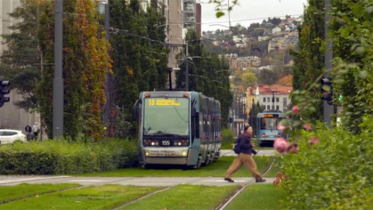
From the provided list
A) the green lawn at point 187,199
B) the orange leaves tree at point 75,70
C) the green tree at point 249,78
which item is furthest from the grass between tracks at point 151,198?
the green tree at point 249,78

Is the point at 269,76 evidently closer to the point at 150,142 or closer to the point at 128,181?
the point at 150,142

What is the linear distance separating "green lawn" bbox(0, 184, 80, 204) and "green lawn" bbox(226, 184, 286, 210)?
4408 millimetres

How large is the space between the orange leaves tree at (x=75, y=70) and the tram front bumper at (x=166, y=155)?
9.41 ft

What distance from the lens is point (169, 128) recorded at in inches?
1346

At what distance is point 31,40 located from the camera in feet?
262

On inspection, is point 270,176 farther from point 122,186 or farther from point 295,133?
point 295,133

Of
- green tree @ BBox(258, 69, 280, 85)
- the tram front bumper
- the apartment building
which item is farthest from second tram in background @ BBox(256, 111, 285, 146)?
the apartment building

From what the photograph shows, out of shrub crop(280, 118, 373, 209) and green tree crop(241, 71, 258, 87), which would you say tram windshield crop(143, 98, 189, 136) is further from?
green tree crop(241, 71, 258, 87)

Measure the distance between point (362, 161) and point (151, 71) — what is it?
39.5m

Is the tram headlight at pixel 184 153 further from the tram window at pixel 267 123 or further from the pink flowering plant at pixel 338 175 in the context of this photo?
the tram window at pixel 267 123

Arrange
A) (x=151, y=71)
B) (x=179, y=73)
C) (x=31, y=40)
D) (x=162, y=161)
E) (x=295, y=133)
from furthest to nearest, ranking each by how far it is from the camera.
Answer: (x=31, y=40)
(x=179, y=73)
(x=151, y=71)
(x=162, y=161)
(x=295, y=133)

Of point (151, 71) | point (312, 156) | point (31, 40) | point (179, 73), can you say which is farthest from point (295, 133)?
point (31, 40)

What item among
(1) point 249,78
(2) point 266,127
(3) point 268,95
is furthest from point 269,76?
(2) point 266,127

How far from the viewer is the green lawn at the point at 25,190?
729 inches
